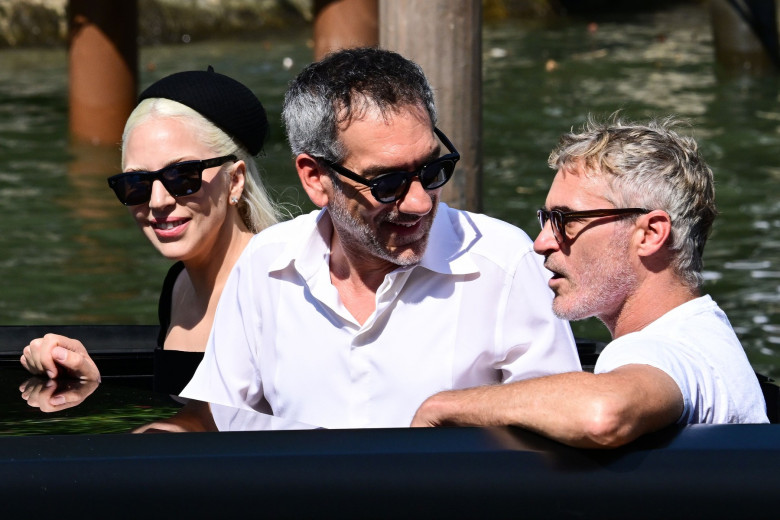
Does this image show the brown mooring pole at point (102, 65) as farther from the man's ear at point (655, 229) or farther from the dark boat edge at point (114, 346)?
the man's ear at point (655, 229)

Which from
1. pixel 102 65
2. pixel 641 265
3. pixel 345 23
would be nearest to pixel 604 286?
pixel 641 265

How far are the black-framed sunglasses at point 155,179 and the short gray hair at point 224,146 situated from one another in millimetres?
104

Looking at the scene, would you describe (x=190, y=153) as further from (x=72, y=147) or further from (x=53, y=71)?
(x=53, y=71)

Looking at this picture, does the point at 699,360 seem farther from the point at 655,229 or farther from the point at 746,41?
Answer: the point at 746,41

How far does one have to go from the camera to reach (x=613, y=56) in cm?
1410

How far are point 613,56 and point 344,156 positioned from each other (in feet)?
39.6

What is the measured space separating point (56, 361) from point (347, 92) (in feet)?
2.46

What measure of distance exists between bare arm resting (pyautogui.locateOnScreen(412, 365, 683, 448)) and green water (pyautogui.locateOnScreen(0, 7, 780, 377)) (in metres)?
3.08

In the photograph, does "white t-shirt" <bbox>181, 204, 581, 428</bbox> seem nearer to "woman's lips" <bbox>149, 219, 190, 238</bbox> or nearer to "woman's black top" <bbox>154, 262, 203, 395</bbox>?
"woman's black top" <bbox>154, 262, 203, 395</bbox>

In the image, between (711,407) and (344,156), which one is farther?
(344,156)

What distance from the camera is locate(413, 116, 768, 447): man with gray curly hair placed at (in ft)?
6.23

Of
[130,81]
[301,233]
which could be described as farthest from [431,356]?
[130,81]

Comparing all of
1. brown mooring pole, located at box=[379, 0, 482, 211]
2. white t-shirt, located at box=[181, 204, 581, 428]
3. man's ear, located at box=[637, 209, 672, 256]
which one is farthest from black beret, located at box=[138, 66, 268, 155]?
brown mooring pole, located at box=[379, 0, 482, 211]

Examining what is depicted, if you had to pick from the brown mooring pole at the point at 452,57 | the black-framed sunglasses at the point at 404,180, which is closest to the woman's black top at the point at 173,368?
the black-framed sunglasses at the point at 404,180
